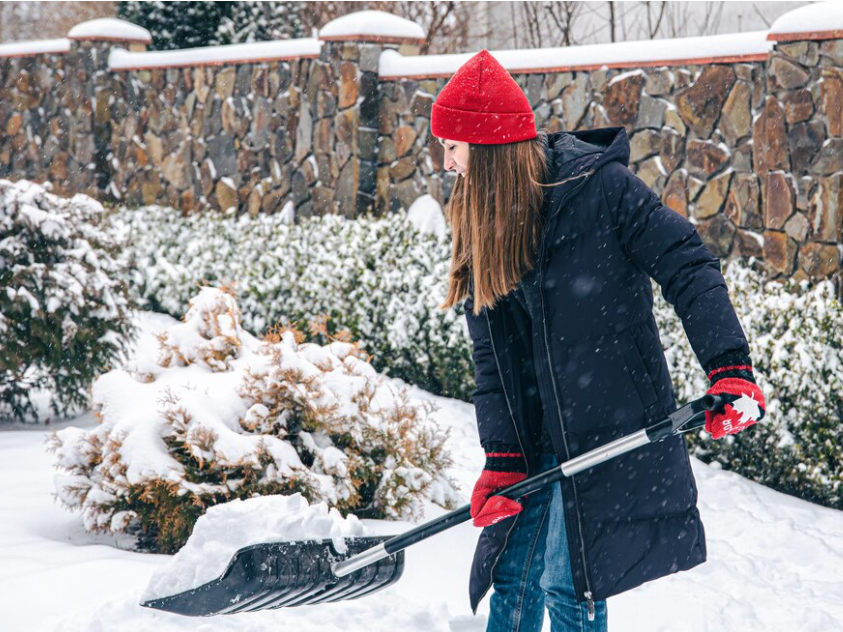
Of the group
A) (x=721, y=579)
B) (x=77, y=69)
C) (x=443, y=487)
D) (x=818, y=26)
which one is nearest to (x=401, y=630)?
(x=443, y=487)

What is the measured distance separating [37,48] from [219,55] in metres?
3.03

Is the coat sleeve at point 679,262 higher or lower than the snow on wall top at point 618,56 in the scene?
lower

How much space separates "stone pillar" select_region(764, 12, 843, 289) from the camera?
18.5 feet

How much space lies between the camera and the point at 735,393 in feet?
6.88

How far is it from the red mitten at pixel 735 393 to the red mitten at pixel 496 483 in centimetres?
57

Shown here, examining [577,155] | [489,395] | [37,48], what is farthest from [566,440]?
[37,48]

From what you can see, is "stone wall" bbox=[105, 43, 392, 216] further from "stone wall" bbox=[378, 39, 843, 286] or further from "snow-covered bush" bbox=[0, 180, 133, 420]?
"snow-covered bush" bbox=[0, 180, 133, 420]

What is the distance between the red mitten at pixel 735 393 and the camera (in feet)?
6.87

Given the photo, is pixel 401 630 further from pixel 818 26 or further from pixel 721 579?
pixel 818 26

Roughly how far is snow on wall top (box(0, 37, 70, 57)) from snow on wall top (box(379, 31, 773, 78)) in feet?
15.7

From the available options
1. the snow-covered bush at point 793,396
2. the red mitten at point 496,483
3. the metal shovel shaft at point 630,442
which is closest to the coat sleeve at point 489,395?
the red mitten at point 496,483

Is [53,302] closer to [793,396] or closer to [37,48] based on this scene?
[793,396]

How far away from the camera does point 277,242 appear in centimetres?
734

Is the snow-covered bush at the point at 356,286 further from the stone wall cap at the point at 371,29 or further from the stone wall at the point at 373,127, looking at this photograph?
the stone wall cap at the point at 371,29
